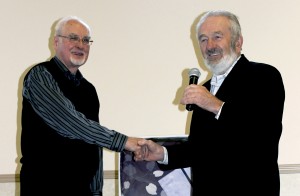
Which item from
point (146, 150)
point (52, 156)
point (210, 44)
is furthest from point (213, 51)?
point (52, 156)

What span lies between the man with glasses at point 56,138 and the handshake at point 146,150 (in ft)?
0.10

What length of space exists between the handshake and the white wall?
112cm

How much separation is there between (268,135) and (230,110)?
0.21 m

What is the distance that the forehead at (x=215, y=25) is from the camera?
8.13 feet

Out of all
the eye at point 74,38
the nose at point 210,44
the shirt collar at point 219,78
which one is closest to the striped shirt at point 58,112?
the eye at point 74,38

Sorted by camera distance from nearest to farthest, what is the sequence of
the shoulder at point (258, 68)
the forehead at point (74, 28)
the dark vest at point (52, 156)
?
the shoulder at point (258, 68)
the dark vest at point (52, 156)
the forehead at point (74, 28)

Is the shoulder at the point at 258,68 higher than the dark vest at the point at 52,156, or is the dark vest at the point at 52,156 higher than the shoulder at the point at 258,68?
the shoulder at the point at 258,68

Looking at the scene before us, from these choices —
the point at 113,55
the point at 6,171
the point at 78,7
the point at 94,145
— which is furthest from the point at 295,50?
the point at 6,171

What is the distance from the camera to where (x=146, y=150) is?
2848 mm

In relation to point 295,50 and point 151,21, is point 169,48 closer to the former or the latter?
point 151,21

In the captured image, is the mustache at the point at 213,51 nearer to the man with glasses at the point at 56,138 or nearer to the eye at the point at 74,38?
→ the man with glasses at the point at 56,138

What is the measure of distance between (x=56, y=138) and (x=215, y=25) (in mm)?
1087

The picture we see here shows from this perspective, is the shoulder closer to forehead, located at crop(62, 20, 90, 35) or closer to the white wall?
forehead, located at crop(62, 20, 90, 35)

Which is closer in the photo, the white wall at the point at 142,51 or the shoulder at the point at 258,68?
the shoulder at the point at 258,68
